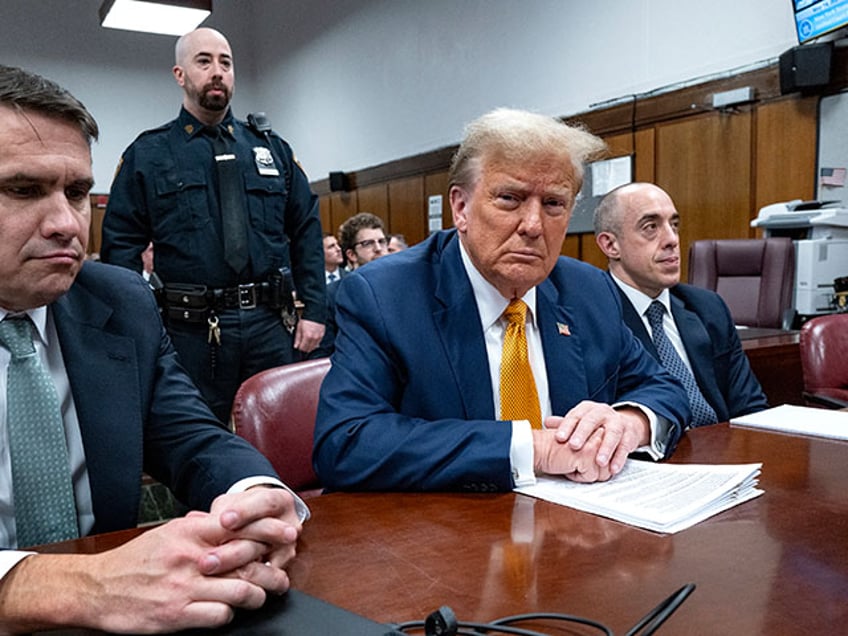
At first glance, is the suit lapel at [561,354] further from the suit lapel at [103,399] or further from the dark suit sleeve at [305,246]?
the dark suit sleeve at [305,246]

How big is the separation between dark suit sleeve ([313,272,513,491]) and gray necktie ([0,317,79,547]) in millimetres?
433

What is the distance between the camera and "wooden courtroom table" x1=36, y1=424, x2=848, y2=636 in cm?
80

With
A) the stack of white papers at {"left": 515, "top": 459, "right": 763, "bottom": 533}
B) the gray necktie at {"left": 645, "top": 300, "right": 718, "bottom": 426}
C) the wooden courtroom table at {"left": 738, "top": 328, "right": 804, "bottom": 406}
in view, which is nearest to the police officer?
the gray necktie at {"left": 645, "top": 300, "right": 718, "bottom": 426}

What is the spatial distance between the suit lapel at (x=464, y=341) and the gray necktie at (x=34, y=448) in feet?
2.33

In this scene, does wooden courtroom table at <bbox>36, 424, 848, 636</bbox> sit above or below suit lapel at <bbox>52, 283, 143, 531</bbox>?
below

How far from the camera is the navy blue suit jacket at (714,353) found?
2.30 m

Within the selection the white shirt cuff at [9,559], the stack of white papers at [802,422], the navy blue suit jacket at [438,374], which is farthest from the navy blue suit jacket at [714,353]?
the white shirt cuff at [9,559]

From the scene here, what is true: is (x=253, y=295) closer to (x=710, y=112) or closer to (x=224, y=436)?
(x=224, y=436)

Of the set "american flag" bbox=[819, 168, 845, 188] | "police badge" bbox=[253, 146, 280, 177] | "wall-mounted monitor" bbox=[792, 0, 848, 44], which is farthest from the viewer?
"american flag" bbox=[819, 168, 845, 188]

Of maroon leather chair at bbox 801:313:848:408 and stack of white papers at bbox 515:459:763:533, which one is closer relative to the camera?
stack of white papers at bbox 515:459:763:533

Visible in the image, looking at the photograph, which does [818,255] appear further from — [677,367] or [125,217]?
[125,217]

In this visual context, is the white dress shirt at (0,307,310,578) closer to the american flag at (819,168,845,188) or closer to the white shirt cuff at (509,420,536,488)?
the white shirt cuff at (509,420,536,488)

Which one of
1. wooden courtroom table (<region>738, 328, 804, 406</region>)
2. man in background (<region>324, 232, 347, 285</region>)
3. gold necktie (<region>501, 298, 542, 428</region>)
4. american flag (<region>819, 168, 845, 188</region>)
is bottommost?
wooden courtroom table (<region>738, 328, 804, 406</region>)

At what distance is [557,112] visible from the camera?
7.04 metres
